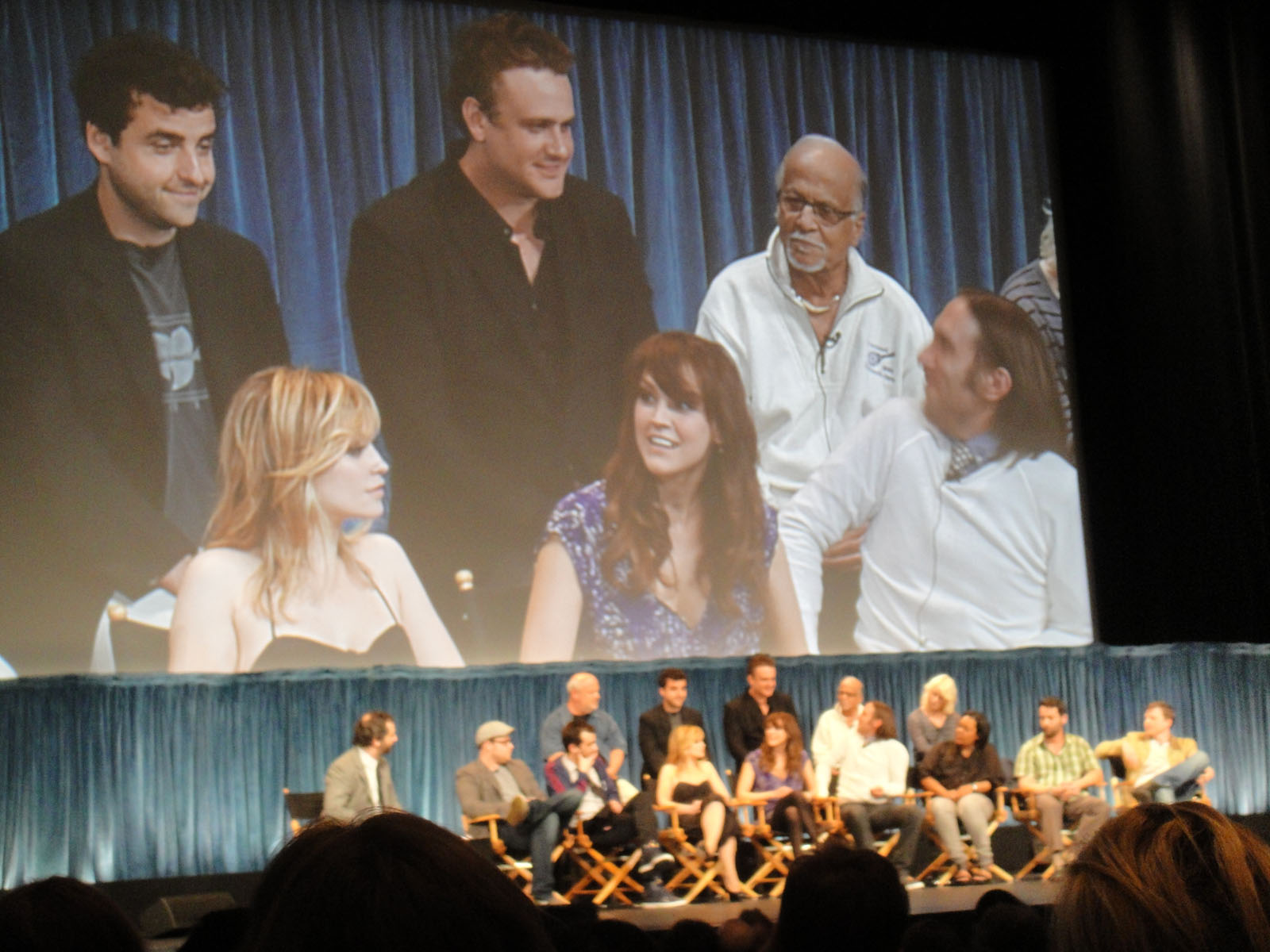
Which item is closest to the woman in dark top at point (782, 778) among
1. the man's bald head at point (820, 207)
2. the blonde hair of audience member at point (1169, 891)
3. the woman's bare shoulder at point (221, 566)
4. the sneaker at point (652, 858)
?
the sneaker at point (652, 858)

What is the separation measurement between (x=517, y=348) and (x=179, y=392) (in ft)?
5.51

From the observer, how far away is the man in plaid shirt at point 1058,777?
6910mm

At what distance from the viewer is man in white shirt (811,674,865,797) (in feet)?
22.3

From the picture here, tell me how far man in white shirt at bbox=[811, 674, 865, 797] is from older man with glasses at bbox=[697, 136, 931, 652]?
95 cm

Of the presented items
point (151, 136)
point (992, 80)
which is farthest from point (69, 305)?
point (992, 80)

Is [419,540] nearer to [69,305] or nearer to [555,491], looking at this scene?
[555,491]

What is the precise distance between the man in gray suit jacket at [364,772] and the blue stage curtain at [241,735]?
33.6 inches

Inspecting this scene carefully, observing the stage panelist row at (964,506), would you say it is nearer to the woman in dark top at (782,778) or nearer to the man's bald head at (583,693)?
the woman in dark top at (782,778)

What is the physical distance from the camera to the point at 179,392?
689 centimetres

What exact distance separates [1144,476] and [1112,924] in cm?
835

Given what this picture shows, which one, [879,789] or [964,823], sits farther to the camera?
[964,823]

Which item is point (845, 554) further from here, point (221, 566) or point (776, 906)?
point (221, 566)

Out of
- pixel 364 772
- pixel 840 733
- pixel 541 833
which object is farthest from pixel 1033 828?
pixel 364 772

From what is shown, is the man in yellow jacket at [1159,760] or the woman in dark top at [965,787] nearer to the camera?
the woman in dark top at [965,787]
